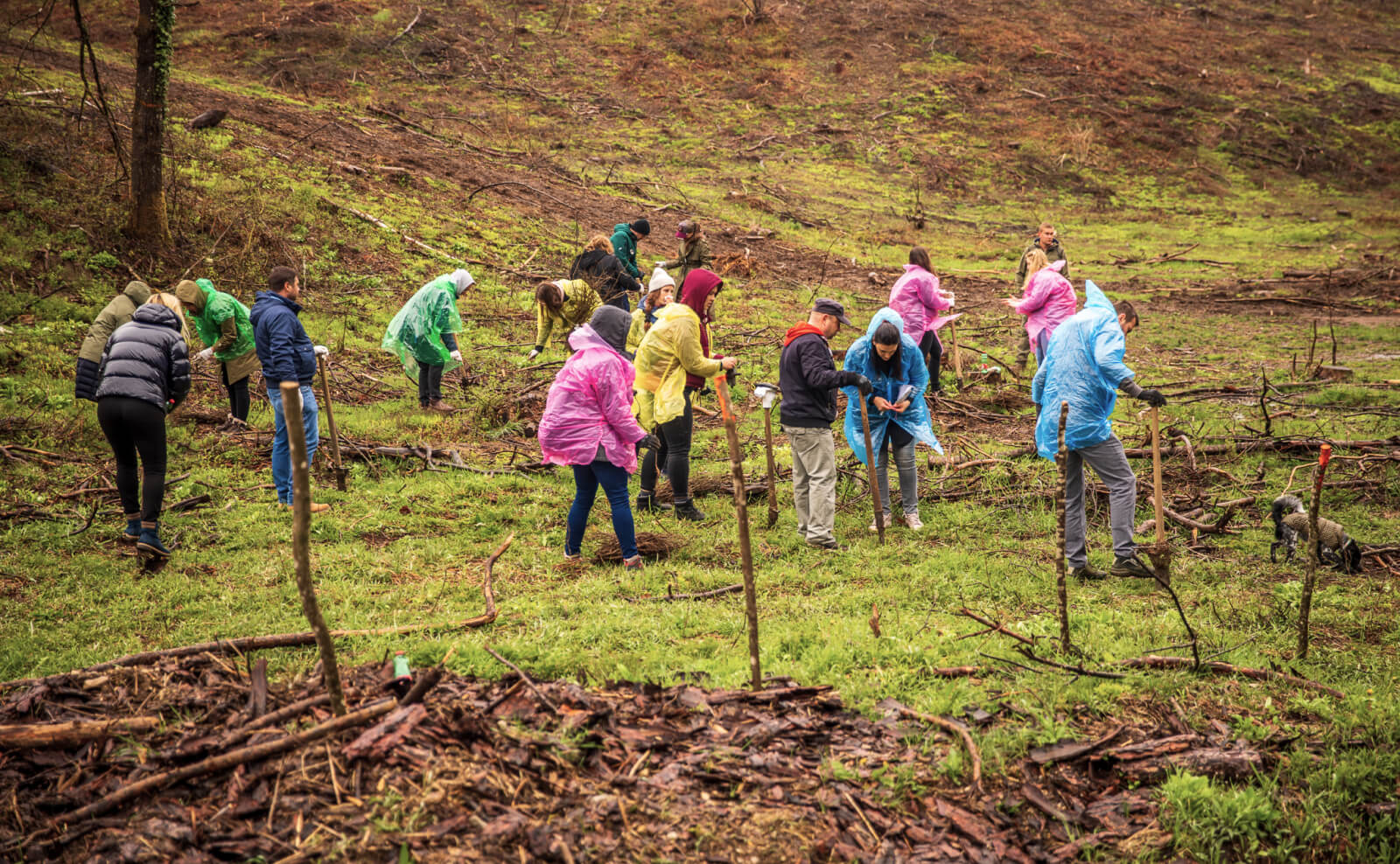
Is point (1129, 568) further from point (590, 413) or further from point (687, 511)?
point (590, 413)

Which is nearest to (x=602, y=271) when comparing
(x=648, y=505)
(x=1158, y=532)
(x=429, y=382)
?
(x=429, y=382)

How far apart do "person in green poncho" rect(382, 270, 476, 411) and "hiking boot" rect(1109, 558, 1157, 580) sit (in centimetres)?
735

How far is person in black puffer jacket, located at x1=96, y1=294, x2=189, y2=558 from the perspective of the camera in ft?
20.8

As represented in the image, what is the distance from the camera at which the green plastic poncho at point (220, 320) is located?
8.90 m

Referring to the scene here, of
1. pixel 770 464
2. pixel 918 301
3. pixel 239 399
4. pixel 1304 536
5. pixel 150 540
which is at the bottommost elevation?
pixel 1304 536

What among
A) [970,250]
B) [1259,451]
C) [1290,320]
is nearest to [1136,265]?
[970,250]

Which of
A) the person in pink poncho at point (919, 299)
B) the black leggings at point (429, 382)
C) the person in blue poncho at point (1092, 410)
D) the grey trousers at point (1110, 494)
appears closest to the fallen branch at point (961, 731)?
the person in blue poncho at point (1092, 410)

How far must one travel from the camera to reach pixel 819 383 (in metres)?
6.91

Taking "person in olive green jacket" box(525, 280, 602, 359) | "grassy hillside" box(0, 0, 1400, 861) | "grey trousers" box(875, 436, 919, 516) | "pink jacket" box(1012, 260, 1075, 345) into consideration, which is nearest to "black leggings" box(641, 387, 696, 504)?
"grassy hillside" box(0, 0, 1400, 861)

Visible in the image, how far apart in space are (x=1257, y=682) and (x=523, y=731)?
3912 mm

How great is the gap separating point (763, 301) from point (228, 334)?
29.8 feet

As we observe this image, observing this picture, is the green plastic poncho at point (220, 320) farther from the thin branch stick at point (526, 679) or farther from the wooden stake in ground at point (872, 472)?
the wooden stake in ground at point (872, 472)

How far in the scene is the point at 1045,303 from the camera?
931cm

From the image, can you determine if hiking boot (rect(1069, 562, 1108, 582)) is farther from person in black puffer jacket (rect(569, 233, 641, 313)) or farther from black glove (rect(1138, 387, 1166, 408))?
person in black puffer jacket (rect(569, 233, 641, 313))
